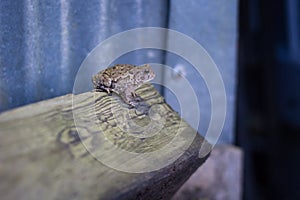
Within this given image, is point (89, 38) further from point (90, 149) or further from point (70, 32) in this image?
point (90, 149)

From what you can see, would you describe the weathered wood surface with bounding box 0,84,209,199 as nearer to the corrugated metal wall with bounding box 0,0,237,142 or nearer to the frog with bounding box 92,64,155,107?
the frog with bounding box 92,64,155,107

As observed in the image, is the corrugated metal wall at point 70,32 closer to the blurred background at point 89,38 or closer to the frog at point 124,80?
the blurred background at point 89,38

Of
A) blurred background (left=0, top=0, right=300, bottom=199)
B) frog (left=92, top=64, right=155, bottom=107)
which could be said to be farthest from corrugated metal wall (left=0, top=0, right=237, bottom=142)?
frog (left=92, top=64, right=155, bottom=107)

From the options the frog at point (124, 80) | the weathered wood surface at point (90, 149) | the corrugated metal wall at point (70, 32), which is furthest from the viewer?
the corrugated metal wall at point (70, 32)

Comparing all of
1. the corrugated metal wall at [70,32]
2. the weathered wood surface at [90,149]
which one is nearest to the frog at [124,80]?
the weathered wood surface at [90,149]

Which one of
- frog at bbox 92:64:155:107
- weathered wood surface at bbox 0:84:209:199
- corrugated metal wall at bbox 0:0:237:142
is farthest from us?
corrugated metal wall at bbox 0:0:237:142
